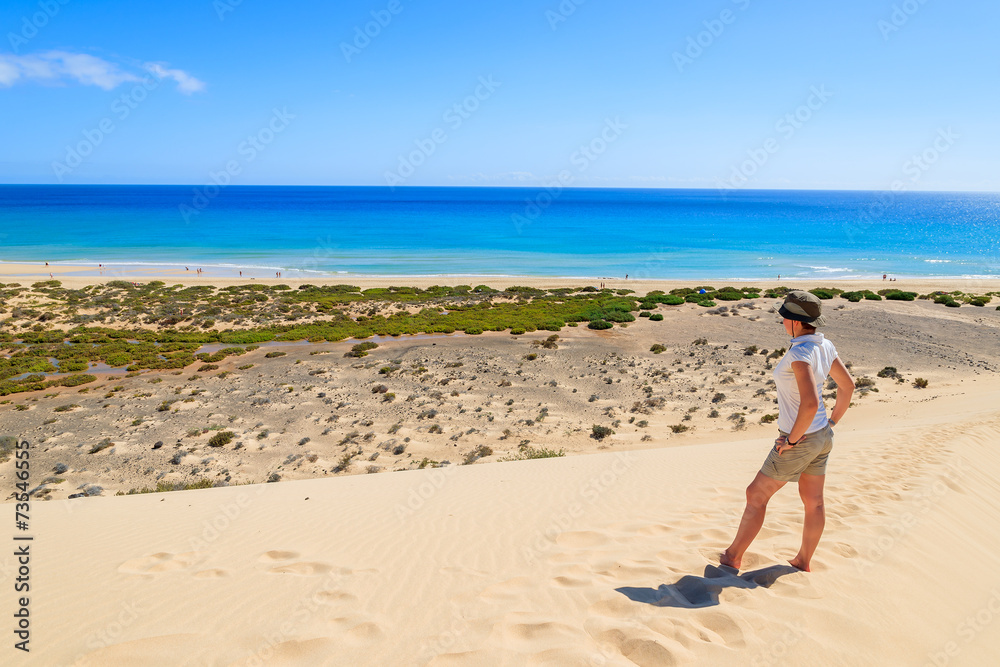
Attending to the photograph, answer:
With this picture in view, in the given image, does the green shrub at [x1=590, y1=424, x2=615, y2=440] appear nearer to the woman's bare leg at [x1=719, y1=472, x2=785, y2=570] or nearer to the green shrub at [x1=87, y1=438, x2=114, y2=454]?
the woman's bare leg at [x1=719, y1=472, x2=785, y2=570]

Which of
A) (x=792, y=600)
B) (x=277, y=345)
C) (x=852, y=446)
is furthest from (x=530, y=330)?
(x=792, y=600)

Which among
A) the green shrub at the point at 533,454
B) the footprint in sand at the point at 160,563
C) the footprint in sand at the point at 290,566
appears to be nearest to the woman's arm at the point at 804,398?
the footprint in sand at the point at 290,566

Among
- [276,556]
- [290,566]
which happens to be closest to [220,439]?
[276,556]

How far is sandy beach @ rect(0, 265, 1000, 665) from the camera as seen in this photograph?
11.6 ft

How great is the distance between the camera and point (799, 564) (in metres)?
4.27

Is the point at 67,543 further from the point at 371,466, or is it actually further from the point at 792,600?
the point at 792,600

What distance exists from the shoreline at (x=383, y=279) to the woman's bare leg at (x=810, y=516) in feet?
121

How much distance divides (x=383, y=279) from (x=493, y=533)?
137 ft

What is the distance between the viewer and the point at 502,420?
13508 mm

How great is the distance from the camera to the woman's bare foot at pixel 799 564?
4.24m

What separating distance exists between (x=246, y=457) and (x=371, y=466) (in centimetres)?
303

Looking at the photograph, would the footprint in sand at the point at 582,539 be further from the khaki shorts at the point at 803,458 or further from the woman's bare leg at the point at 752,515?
the khaki shorts at the point at 803,458

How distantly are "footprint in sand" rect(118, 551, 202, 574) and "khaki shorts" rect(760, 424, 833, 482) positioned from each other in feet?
17.5
